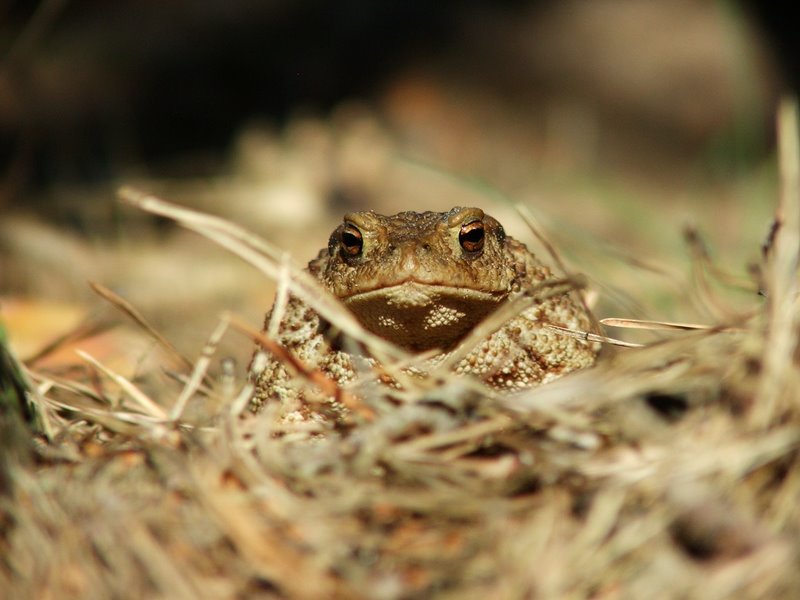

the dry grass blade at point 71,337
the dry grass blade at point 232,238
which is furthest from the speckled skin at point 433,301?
the dry grass blade at point 71,337

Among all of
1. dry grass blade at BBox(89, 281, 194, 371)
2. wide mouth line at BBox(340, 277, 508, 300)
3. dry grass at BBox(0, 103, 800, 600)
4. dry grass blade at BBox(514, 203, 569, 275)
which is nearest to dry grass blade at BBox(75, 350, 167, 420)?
dry grass blade at BBox(89, 281, 194, 371)

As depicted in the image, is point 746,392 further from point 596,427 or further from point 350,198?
point 350,198

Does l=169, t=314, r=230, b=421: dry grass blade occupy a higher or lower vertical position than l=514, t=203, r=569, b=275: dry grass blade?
lower

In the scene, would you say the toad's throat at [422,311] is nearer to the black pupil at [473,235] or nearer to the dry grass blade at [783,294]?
the black pupil at [473,235]

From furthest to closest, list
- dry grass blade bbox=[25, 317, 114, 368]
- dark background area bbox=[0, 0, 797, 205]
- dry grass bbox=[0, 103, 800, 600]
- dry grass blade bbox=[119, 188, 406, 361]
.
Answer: dark background area bbox=[0, 0, 797, 205]
dry grass blade bbox=[25, 317, 114, 368]
dry grass blade bbox=[119, 188, 406, 361]
dry grass bbox=[0, 103, 800, 600]

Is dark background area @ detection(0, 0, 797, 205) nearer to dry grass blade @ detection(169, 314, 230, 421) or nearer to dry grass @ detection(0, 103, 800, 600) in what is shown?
dry grass blade @ detection(169, 314, 230, 421)
